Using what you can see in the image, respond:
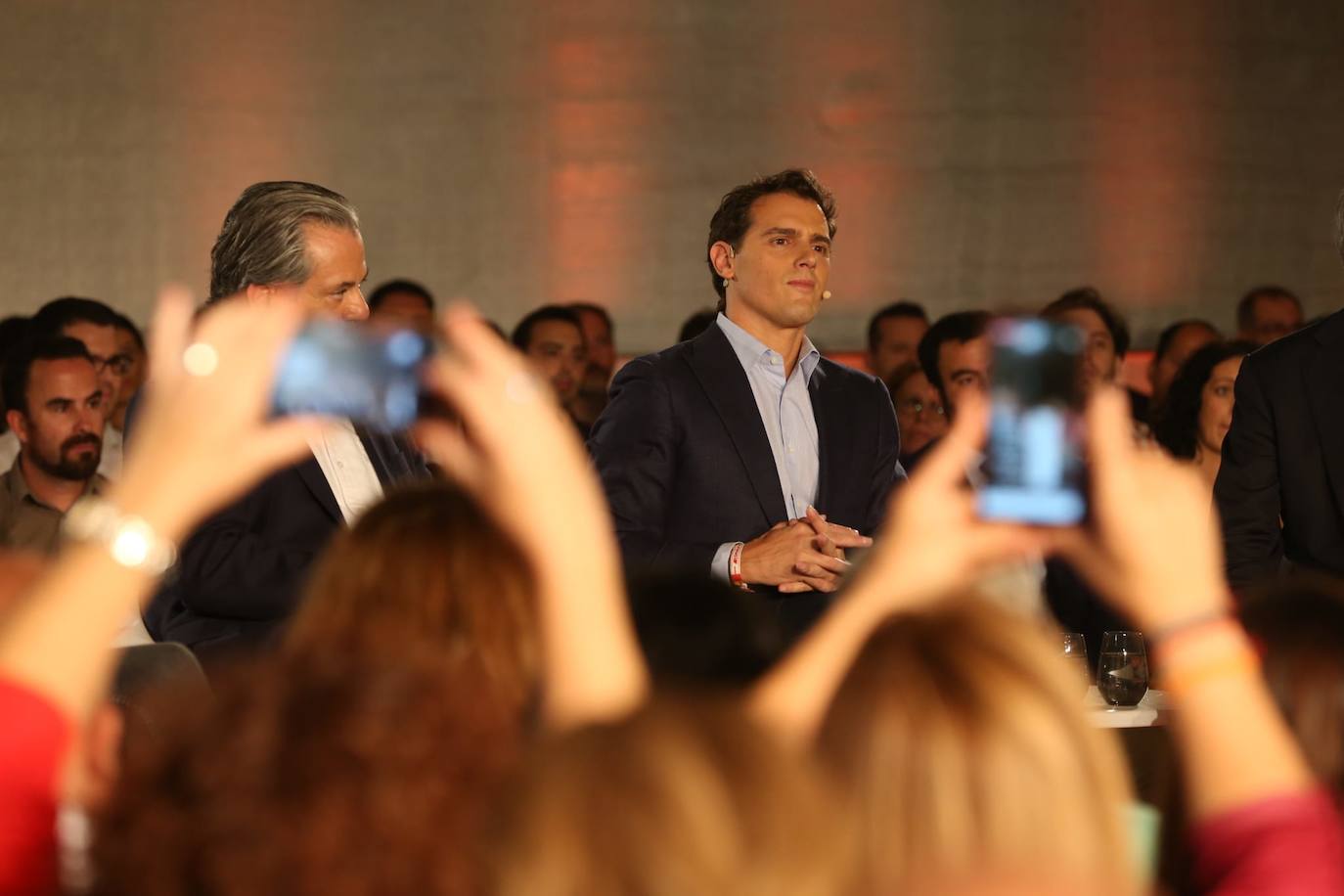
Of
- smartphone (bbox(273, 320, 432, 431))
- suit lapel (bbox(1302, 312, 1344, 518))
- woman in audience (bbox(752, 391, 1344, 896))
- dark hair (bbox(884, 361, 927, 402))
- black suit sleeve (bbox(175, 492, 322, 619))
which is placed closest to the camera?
woman in audience (bbox(752, 391, 1344, 896))

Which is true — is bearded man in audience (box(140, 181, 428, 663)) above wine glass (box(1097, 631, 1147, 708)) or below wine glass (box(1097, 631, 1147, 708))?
above

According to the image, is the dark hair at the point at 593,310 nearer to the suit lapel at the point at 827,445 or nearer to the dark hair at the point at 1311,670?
the suit lapel at the point at 827,445

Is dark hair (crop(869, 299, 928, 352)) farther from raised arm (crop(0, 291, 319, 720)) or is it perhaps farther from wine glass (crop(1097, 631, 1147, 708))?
→ raised arm (crop(0, 291, 319, 720))

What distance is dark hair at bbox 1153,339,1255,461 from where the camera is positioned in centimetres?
431

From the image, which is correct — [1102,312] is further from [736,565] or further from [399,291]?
[399,291]

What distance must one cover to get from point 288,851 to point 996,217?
263 inches

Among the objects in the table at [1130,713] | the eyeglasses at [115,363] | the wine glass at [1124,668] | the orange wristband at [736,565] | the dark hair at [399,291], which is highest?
the dark hair at [399,291]

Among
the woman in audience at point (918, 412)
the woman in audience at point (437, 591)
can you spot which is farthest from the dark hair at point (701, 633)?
the woman in audience at point (918, 412)

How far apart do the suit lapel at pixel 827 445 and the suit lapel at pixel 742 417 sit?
0.10 metres

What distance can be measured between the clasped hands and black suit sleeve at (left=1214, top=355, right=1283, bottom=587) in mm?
626

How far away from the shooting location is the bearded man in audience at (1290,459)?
296cm

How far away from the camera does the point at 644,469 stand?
11.2 feet

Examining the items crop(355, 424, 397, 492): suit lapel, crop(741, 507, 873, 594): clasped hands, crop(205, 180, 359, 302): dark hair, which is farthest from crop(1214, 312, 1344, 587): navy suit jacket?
crop(205, 180, 359, 302): dark hair

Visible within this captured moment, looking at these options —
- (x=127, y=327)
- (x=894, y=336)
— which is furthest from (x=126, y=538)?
(x=894, y=336)
